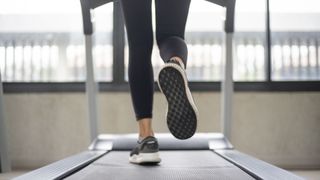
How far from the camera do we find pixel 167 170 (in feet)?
4.22

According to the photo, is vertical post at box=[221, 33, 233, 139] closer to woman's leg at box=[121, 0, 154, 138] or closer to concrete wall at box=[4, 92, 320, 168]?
concrete wall at box=[4, 92, 320, 168]

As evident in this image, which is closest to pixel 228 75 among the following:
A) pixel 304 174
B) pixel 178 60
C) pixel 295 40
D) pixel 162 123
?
pixel 162 123

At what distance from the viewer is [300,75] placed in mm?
2979

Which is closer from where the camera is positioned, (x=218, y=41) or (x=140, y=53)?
(x=140, y=53)

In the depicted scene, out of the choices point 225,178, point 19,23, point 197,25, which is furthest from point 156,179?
point 19,23

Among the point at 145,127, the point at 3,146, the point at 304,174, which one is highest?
the point at 145,127

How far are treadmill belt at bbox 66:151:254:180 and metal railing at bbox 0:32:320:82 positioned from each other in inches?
56.5

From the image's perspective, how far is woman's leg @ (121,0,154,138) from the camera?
1231 millimetres

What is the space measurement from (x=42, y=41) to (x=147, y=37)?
6.38 feet

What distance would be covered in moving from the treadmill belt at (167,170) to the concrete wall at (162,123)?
1.18 metres

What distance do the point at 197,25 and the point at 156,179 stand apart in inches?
80.3

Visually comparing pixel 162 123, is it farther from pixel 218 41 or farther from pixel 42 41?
pixel 42 41

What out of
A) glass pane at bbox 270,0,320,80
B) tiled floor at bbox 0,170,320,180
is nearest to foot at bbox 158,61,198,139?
tiled floor at bbox 0,170,320,180

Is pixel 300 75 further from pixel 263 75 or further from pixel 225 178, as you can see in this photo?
pixel 225 178
